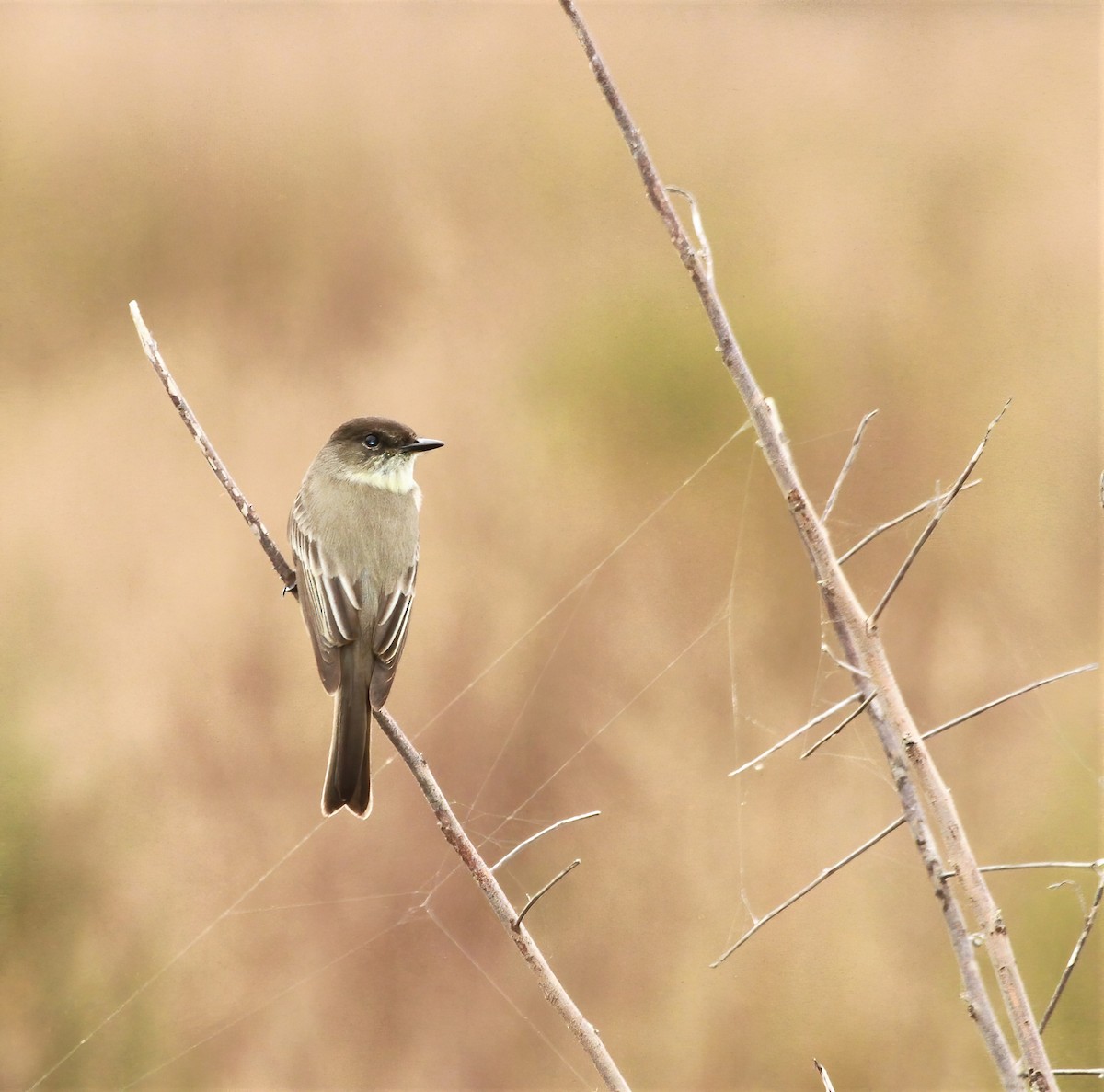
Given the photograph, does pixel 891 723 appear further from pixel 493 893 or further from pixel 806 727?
pixel 493 893

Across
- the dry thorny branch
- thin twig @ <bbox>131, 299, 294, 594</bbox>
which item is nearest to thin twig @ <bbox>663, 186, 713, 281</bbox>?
the dry thorny branch

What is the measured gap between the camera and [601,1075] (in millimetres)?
563

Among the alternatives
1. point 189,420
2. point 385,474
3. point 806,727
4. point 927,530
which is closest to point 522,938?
point 806,727

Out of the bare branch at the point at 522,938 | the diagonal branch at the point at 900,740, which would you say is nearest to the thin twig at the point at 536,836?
the bare branch at the point at 522,938

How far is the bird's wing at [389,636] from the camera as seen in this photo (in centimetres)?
98

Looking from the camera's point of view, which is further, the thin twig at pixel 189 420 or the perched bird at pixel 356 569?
the perched bird at pixel 356 569

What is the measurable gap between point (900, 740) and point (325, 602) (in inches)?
25.9

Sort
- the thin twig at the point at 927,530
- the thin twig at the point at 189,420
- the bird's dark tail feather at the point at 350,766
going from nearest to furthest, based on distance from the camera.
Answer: the thin twig at the point at 927,530
the thin twig at the point at 189,420
the bird's dark tail feather at the point at 350,766

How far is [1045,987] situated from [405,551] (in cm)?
94

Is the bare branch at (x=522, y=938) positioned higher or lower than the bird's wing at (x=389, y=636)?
lower

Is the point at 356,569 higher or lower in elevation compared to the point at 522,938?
higher

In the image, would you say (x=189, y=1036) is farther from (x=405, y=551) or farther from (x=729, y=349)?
(x=729, y=349)

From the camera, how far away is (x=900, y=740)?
0.51 metres

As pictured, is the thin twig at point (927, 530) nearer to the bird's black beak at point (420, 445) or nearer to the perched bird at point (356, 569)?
the perched bird at point (356, 569)
